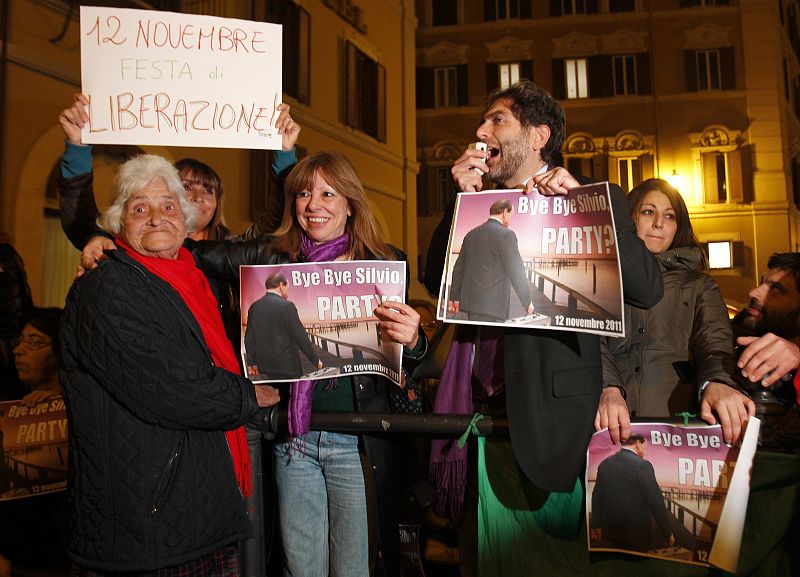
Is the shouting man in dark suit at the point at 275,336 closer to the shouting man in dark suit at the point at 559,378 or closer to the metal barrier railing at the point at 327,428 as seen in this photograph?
the metal barrier railing at the point at 327,428

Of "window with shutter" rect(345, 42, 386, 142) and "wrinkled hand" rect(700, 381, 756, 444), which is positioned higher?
"window with shutter" rect(345, 42, 386, 142)

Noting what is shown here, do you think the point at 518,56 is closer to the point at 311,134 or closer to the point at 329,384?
the point at 311,134

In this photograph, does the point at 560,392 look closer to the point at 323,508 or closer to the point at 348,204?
the point at 323,508

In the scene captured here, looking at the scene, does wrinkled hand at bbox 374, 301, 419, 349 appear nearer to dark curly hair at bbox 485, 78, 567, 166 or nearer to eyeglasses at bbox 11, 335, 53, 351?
dark curly hair at bbox 485, 78, 567, 166

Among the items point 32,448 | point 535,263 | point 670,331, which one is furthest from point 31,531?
point 670,331

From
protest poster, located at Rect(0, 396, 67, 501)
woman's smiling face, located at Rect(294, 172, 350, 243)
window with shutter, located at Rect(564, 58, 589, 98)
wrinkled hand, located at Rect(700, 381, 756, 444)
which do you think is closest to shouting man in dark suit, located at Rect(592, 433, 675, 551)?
wrinkled hand, located at Rect(700, 381, 756, 444)

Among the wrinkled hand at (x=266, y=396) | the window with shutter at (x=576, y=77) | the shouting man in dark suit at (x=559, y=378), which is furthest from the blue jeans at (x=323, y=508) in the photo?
the window with shutter at (x=576, y=77)

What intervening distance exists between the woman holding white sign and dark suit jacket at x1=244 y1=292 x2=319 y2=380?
3.23 ft

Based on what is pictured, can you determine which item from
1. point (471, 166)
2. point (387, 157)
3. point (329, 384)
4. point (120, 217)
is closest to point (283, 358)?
point (329, 384)

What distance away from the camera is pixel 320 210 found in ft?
7.72

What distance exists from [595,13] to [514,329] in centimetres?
1999

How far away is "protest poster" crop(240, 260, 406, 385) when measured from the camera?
2191mm

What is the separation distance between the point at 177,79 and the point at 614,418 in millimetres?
1926

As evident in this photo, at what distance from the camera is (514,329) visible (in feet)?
Answer: 6.27
